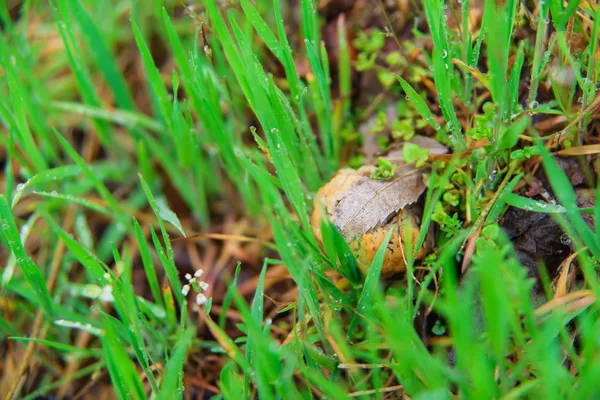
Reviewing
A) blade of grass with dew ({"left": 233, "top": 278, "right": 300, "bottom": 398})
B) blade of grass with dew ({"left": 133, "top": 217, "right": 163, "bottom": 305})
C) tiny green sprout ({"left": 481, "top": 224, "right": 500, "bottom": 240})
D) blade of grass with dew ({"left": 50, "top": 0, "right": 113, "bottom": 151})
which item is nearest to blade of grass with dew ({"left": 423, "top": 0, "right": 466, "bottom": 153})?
tiny green sprout ({"left": 481, "top": 224, "right": 500, "bottom": 240})

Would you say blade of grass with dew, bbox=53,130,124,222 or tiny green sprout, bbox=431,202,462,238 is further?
blade of grass with dew, bbox=53,130,124,222

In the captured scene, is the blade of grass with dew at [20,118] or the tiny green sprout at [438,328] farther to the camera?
the blade of grass with dew at [20,118]

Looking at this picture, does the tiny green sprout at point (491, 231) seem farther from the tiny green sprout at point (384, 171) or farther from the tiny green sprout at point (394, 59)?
the tiny green sprout at point (394, 59)

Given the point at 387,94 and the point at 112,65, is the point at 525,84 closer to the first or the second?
the point at 387,94

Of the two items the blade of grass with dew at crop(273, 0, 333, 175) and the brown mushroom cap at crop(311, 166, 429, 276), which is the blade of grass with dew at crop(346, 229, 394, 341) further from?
the blade of grass with dew at crop(273, 0, 333, 175)

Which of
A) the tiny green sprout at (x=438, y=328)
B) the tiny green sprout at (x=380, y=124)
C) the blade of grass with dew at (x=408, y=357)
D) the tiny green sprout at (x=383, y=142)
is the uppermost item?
the tiny green sprout at (x=380, y=124)

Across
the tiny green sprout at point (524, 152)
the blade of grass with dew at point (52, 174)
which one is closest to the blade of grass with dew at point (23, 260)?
the blade of grass with dew at point (52, 174)

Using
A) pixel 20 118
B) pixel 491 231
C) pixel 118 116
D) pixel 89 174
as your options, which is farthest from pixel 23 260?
pixel 491 231
